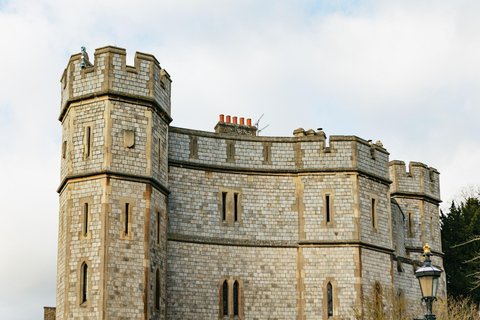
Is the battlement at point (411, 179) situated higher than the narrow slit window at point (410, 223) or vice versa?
the battlement at point (411, 179)

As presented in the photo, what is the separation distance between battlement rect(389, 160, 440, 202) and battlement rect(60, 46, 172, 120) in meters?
15.8

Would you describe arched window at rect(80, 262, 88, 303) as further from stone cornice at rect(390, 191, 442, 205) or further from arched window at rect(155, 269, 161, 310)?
stone cornice at rect(390, 191, 442, 205)

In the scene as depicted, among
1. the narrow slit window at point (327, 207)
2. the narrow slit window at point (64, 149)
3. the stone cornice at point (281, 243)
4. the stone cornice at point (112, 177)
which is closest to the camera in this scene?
the stone cornice at point (112, 177)

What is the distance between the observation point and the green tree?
43812 mm

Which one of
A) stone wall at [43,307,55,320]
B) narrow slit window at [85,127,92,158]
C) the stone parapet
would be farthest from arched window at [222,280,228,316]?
stone wall at [43,307,55,320]

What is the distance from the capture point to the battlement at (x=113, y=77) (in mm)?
27172

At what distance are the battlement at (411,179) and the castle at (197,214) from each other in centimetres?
671

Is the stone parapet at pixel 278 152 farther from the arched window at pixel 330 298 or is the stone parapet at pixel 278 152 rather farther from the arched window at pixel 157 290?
the arched window at pixel 157 290

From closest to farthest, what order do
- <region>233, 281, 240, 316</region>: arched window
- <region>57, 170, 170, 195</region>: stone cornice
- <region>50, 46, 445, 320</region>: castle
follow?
<region>50, 46, 445, 320</region>: castle < <region>57, 170, 170, 195</region>: stone cornice < <region>233, 281, 240, 316</region>: arched window

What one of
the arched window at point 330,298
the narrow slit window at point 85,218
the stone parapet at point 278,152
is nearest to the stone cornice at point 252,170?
the stone parapet at point 278,152

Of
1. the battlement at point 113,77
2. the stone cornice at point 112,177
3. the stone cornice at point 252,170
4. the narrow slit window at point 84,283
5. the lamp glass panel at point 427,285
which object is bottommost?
the lamp glass panel at point 427,285

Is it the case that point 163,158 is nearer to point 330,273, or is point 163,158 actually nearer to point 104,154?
point 104,154

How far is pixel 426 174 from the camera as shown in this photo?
133 feet

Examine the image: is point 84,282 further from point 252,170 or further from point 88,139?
point 252,170
